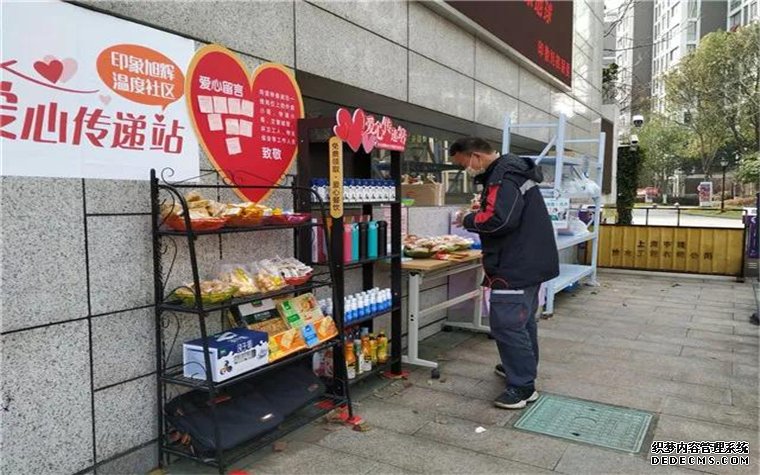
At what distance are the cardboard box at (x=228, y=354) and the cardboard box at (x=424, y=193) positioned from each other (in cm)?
297

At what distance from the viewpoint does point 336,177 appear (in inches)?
144

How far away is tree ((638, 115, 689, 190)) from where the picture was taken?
4301cm

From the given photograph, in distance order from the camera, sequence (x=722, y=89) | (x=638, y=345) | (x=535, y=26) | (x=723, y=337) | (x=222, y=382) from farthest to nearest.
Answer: (x=722, y=89) → (x=535, y=26) → (x=723, y=337) → (x=638, y=345) → (x=222, y=382)

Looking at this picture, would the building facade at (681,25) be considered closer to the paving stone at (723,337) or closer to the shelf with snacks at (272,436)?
the paving stone at (723,337)

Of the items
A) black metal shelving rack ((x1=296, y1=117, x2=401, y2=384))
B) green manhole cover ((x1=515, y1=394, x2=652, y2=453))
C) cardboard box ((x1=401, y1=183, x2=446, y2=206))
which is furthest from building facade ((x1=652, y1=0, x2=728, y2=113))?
green manhole cover ((x1=515, y1=394, x2=652, y2=453))

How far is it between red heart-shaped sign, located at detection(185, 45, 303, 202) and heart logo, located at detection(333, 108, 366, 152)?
425mm

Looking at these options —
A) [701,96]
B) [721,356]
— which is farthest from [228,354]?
[701,96]

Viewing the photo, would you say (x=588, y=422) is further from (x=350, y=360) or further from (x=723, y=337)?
(x=723, y=337)

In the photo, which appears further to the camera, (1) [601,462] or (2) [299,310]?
(2) [299,310]

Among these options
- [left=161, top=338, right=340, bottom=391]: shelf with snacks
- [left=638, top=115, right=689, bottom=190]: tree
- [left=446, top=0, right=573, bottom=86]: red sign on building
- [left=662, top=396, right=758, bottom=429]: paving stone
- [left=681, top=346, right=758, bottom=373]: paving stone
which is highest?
[left=638, top=115, right=689, bottom=190]: tree

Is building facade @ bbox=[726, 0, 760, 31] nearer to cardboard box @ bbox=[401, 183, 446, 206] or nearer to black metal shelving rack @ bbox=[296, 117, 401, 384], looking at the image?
cardboard box @ bbox=[401, 183, 446, 206]

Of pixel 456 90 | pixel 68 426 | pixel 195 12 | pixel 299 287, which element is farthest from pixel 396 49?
pixel 68 426

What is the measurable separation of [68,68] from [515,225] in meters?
2.68

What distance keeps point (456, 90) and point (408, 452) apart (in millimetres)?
4354
